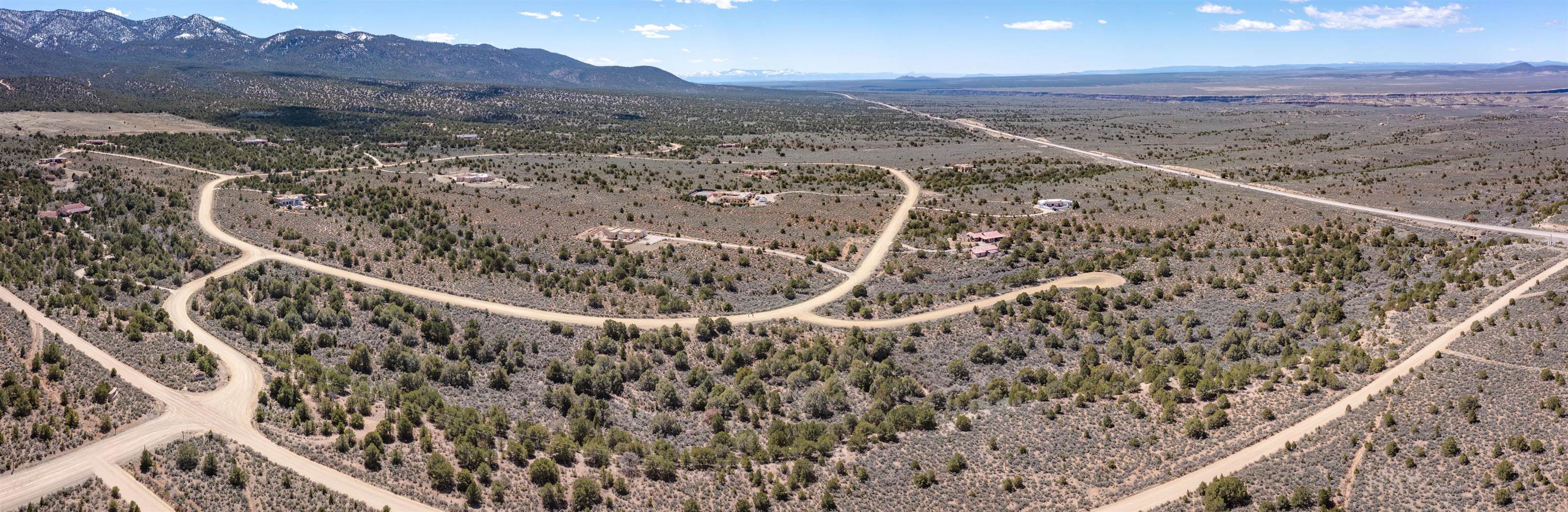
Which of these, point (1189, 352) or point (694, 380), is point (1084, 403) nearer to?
point (1189, 352)

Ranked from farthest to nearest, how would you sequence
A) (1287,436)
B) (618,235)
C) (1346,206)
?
(1346,206), (618,235), (1287,436)

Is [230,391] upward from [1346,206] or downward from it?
upward

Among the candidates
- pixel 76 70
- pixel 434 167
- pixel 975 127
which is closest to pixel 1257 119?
pixel 975 127

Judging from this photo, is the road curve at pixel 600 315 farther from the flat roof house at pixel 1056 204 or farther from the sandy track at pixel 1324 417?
the flat roof house at pixel 1056 204

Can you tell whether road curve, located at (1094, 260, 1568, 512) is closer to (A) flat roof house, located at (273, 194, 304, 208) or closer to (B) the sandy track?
(B) the sandy track

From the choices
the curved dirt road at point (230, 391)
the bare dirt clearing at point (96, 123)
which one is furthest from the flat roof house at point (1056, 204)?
the bare dirt clearing at point (96, 123)

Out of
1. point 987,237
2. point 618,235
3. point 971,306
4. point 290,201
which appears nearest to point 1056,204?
point 987,237

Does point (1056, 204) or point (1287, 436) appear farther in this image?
point (1056, 204)

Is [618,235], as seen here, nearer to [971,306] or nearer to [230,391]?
[971,306]
